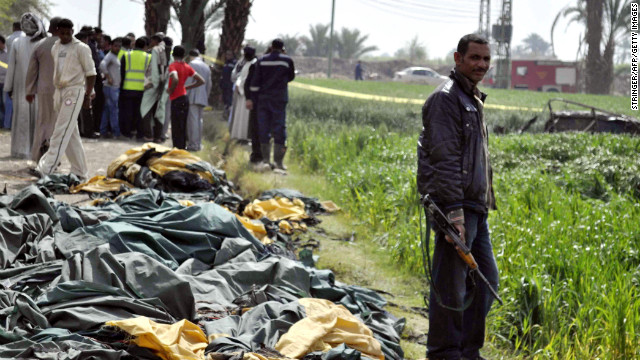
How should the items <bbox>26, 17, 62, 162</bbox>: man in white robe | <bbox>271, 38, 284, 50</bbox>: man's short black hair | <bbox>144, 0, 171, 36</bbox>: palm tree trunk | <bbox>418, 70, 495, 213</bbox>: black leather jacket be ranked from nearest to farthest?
<bbox>418, 70, 495, 213</bbox>: black leather jacket, <bbox>26, 17, 62, 162</bbox>: man in white robe, <bbox>271, 38, 284, 50</bbox>: man's short black hair, <bbox>144, 0, 171, 36</bbox>: palm tree trunk

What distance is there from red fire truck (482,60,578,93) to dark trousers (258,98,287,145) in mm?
49233

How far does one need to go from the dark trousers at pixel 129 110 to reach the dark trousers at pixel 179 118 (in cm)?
192

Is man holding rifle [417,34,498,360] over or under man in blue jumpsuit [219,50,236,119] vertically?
under

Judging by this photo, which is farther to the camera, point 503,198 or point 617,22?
point 617,22

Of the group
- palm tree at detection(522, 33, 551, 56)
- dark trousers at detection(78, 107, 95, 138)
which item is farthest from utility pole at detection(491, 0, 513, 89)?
palm tree at detection(522, 33, 551, 56)

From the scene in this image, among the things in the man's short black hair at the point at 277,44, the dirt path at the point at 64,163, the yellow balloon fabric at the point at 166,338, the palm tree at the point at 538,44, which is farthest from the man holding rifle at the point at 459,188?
the palm tree at the point at 538,44

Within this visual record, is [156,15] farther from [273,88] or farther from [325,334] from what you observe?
[325,334]

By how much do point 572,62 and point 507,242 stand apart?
55627 mm

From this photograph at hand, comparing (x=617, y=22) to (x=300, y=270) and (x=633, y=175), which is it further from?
(x=300, y=270)

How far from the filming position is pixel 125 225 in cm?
607

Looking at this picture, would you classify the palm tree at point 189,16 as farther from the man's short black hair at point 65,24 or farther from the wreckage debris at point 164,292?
the wreckage debris at point 164,292

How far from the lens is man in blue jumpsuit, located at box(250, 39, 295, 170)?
12.0m

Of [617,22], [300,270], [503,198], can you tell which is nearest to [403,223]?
[503,198]

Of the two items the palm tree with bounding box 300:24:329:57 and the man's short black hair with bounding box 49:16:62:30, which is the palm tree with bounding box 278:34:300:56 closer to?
the palm tree with bounding box 300:24:329:57
